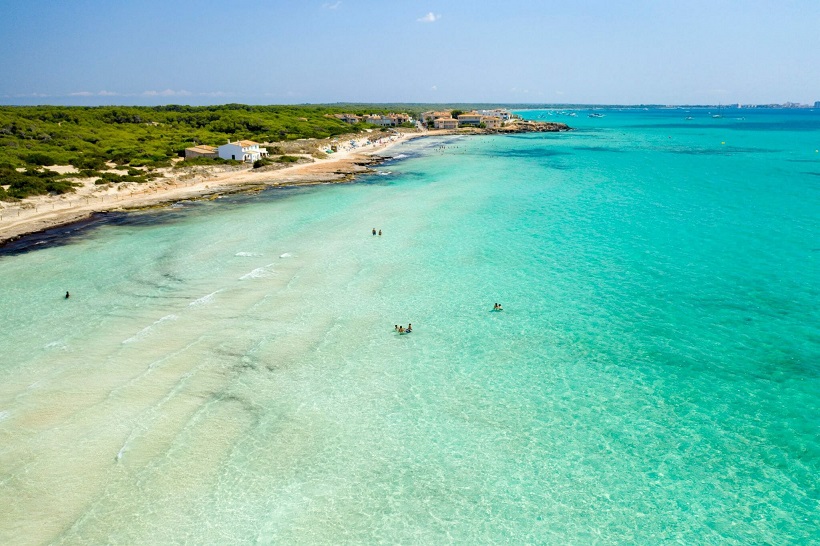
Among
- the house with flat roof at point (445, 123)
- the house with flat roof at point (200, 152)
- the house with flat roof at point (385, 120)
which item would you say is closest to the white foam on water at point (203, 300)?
the house with flat roof at point (200, 152)

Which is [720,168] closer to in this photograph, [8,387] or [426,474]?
[426,474]

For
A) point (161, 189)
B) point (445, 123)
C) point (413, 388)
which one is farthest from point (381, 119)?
point (413, 388)

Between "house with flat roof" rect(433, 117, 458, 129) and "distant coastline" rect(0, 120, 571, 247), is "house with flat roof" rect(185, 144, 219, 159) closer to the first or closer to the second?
"distant coastline" rect(0, 120, 571, 247)

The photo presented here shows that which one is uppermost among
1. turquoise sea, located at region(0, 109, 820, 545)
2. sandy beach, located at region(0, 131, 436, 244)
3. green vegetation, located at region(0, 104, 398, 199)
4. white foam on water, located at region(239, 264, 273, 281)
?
green vegetation, located at region(0, 104, 398, 199)

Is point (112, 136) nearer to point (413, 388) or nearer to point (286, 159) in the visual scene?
point (286, 159)

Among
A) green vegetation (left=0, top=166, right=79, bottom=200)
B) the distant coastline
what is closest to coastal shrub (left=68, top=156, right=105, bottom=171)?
the distant coastline

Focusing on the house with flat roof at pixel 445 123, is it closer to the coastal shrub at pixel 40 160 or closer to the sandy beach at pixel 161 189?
the sandy beach at pixel 161 189
